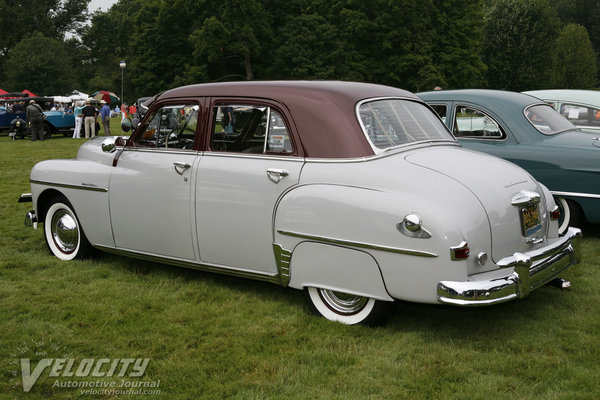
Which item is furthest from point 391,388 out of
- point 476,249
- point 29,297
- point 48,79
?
point 48,79

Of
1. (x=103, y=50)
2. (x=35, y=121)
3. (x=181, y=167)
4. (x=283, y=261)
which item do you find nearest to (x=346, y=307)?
(x=283, y=261)

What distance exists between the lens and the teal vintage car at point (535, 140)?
7.00 meters

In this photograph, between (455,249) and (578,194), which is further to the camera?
(578,194)

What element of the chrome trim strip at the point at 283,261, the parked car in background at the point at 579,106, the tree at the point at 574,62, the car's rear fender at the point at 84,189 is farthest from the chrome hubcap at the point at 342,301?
the tree at the point at 574,62

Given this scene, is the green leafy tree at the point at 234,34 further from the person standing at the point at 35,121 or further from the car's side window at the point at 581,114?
the car's side window at the point at 581,114

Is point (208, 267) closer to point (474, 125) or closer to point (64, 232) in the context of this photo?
point (64, 232)

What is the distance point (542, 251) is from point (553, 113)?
12.9 feet

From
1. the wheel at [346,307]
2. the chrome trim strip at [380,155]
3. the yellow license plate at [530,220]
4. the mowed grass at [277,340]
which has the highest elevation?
the chrome trim strip at [380,155]

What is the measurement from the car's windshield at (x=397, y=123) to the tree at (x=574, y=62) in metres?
65.0

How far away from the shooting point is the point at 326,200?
450 centimetres

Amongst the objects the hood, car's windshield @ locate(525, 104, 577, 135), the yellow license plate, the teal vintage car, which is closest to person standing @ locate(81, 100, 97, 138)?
the teal vintage car

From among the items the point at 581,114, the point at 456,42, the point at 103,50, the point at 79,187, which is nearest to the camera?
the point at 79,187

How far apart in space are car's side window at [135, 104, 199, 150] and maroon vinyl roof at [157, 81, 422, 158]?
43 cm

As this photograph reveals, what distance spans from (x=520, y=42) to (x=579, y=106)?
5342 centimetres
